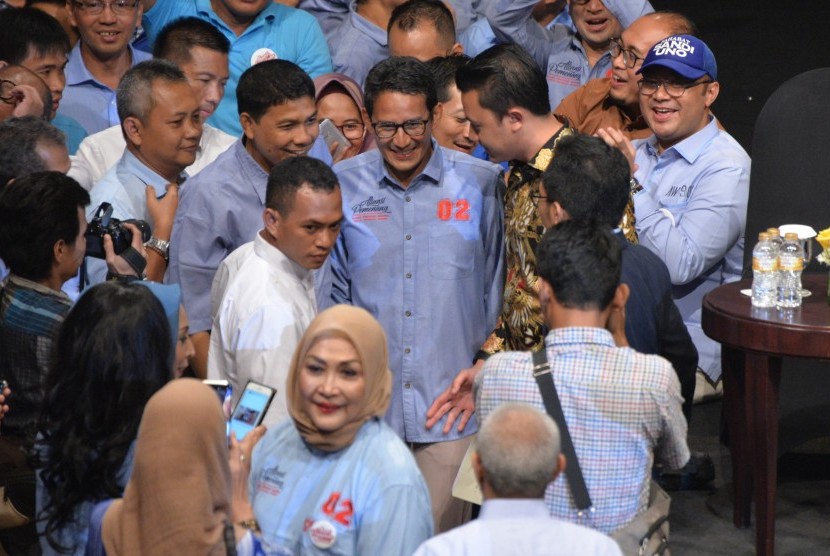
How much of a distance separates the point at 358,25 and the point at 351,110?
1221 mm

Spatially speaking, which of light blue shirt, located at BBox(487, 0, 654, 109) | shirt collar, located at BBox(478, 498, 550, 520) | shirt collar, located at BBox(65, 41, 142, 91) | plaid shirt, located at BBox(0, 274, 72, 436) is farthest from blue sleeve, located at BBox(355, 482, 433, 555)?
light blue shirt, located at BBox(487, 0, 654, 109)

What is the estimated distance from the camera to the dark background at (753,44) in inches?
403

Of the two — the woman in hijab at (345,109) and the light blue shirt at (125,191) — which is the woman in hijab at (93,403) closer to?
the light blue shirt at (125,191)

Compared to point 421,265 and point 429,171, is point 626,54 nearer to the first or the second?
point 429,171

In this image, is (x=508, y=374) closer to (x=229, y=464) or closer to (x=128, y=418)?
(x=229, y=464)

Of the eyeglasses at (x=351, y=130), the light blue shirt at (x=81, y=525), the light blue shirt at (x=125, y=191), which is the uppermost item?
the eyeglasses at (x=351, y=130)

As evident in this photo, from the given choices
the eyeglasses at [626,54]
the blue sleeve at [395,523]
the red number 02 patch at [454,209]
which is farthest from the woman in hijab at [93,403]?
the eyeglasses at [626,54]

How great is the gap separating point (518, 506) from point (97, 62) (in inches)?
161

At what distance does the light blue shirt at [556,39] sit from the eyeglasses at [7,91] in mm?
2513

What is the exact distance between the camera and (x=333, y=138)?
5434 millimetres

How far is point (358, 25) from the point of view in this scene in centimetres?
685

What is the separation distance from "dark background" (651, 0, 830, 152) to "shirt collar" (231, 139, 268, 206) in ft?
18.7

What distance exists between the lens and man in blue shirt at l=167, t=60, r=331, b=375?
14.5 feet

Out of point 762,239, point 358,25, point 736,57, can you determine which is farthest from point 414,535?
point 736,57
